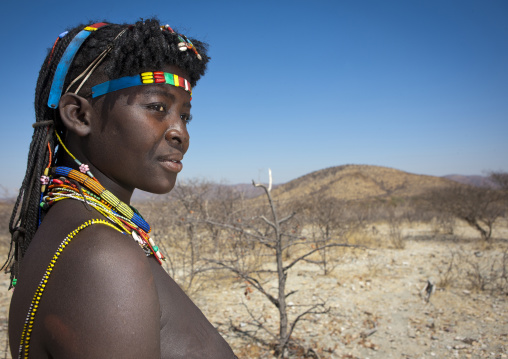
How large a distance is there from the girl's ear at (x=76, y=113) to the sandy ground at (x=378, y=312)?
320 centimetres

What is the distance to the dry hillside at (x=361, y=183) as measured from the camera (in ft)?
138

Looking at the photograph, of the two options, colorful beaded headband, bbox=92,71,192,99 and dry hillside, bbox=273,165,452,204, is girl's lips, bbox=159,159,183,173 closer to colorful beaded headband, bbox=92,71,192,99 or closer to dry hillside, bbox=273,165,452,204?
colorful beaded headband, bbox=92,71,192,99

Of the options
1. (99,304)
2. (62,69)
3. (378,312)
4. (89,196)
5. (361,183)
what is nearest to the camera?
(99,304)

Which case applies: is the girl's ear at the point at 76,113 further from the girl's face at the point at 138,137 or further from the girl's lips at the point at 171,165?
the girl's lips at the point at 171,165

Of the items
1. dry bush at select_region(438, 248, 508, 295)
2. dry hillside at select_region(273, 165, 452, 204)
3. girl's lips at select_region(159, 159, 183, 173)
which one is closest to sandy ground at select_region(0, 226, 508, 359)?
dry bush at select_region(438, 248, 508, 295)

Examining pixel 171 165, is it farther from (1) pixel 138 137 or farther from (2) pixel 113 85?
(2) pixel 113 85

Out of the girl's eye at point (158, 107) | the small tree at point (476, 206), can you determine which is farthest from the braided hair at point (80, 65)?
the small tree at point (476, 206)

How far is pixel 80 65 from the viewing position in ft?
3.15

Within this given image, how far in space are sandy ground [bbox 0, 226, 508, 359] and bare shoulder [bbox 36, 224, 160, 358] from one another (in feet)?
10.4

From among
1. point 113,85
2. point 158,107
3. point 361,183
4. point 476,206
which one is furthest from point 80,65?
point 361,183

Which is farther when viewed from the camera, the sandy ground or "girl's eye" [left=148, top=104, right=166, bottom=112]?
the sandy ground

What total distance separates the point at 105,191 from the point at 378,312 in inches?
230

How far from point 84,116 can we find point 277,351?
3970mm

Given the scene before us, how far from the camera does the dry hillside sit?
42.1 m
